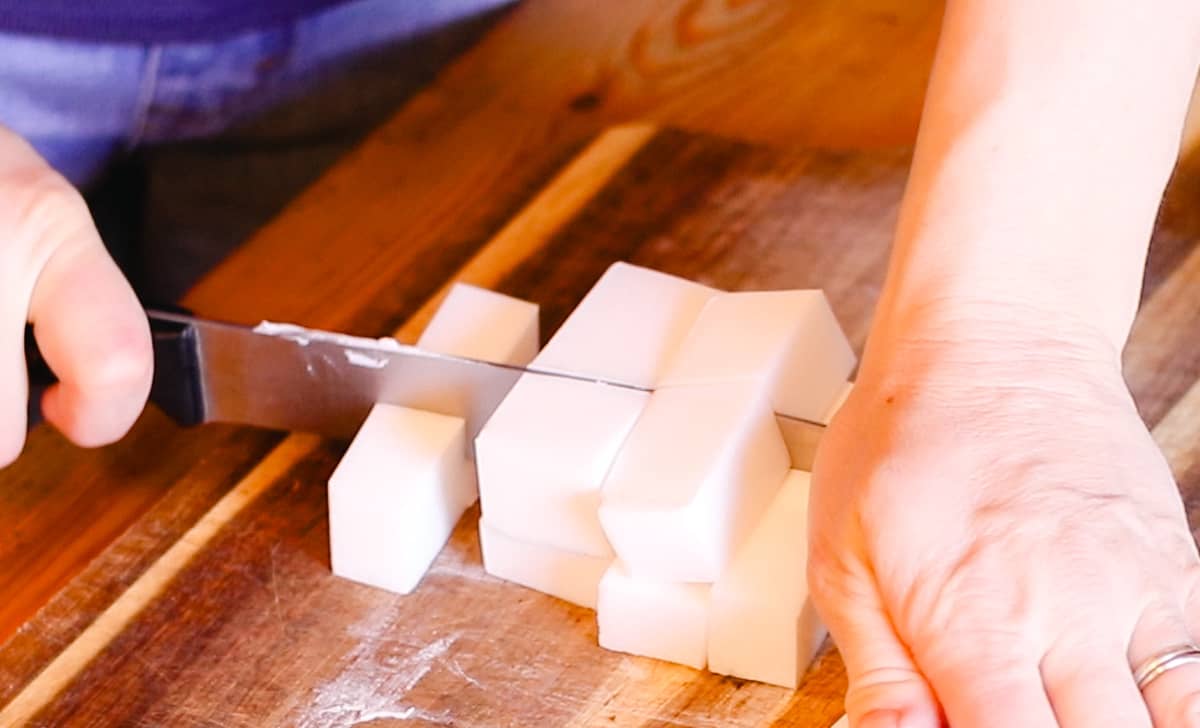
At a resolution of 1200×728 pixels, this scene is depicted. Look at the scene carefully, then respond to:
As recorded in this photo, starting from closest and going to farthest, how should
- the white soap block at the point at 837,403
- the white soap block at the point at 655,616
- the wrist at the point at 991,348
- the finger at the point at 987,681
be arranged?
the finger at the point at 987,681
the wrist at the point at 991,348
the white soap block at the point at 655,616
the white soap block at the point at 837,403

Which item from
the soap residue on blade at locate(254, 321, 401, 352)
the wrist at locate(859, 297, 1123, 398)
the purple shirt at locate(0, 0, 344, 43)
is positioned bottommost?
the soap residue on blade at locate(254, 321, 401, 352)

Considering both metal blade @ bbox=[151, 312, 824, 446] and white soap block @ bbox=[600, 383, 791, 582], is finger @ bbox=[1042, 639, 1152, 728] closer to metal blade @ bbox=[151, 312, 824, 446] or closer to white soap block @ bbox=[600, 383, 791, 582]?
white soap block @ bbox=[600, 383, 791, 582]

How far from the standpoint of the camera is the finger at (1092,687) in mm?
830

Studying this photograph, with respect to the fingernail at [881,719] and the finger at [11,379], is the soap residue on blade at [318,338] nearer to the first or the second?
the finger at [11,379]

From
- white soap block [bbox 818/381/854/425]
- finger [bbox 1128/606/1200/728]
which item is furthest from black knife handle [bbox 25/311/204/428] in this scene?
finger [bbox 1128/606/1200/728]

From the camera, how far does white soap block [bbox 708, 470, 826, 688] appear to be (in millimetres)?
1064

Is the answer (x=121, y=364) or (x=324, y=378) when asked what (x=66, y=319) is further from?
(x=324, y=378)

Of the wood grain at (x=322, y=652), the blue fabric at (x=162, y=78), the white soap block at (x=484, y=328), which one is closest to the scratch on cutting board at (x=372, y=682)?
the wood grain at (x=322, y=652)

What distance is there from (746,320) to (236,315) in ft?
1.82

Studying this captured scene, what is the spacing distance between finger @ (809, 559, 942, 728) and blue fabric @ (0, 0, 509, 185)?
32.9 inches

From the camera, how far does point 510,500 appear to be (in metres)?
1.15

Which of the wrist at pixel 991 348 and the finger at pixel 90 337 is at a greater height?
the wrist at pixel 991 348

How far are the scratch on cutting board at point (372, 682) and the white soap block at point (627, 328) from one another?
222 millimetres

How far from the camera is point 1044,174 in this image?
1.03 m
